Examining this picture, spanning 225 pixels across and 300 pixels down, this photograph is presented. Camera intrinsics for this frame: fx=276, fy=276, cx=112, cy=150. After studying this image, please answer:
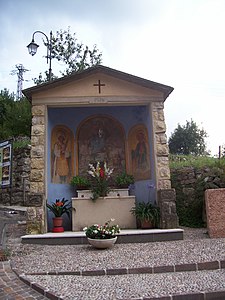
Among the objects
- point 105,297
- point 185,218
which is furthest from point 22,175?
point 105,297

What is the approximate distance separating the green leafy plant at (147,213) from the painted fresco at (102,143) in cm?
184

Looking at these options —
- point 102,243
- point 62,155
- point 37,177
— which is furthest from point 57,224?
point 62,155

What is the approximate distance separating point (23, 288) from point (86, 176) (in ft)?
17.3

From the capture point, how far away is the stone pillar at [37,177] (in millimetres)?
6746

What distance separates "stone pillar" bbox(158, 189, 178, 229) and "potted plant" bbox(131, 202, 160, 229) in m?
0.23

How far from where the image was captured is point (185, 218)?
29.1ft

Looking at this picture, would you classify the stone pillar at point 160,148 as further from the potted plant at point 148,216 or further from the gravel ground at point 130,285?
the gravel ground at point 130,285

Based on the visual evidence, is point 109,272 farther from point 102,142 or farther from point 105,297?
point 102,142

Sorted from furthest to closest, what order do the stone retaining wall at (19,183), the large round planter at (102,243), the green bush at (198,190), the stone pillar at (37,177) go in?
1. the stone retaining wall at (19,183)
2. the green bush at (198,190)
3. the stone pillar at (37,177)
4. the large round planter at (102,243)

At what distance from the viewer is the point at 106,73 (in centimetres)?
780

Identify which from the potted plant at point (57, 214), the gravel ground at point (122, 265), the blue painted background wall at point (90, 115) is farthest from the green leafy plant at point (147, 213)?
the potted plant at point (57, 214)

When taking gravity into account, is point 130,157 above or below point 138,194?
above

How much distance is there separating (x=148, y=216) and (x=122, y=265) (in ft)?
9.17

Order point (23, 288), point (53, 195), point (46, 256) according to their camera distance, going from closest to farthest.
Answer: point (23, 288) → point (46, 256) → point (53, 195)
